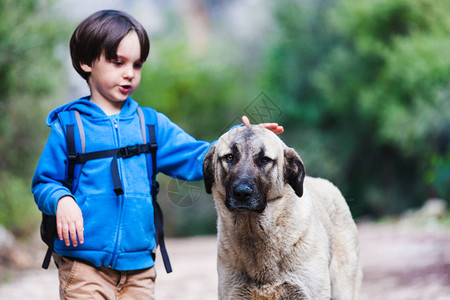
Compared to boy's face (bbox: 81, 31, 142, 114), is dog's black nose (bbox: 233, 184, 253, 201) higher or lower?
lower

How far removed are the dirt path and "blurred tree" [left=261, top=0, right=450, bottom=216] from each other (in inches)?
277

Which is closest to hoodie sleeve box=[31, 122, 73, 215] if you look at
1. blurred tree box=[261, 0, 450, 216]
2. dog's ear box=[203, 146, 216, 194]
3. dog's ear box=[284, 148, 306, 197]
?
dog's ear box=[203, 146, 216, 194]

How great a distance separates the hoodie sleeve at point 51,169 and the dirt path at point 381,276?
14.9 feet

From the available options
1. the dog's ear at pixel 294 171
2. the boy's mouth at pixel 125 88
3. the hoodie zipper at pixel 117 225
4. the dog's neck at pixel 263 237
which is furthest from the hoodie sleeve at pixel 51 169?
the dog's ear at pixel 294 171

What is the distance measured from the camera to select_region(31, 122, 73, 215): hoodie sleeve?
331cm

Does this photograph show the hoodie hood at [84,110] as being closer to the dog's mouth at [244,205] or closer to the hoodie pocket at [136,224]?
the hoodie pocket at [136,224]

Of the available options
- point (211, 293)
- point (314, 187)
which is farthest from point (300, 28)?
point (314, 187)

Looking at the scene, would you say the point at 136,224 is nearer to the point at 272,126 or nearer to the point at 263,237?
the point at 263,237

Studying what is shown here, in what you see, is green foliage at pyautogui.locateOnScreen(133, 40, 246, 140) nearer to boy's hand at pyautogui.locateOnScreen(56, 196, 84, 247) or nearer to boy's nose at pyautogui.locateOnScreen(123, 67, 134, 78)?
boy's nose at pyautogui.locateOnScreen(123, 67, 134, 78)

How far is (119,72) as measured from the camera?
3555mm

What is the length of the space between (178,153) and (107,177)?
54cm

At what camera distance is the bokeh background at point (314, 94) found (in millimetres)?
11289

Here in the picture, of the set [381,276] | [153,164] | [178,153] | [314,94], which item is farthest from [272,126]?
[314,94]

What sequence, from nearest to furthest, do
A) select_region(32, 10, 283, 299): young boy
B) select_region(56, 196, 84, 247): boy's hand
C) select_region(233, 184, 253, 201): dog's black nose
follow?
select_region(56, 196, 84, 247): boy's hand < select_region(233, 184, 253, 201): dog's black nose < select_region(32, 10, 283, 299): young boy
